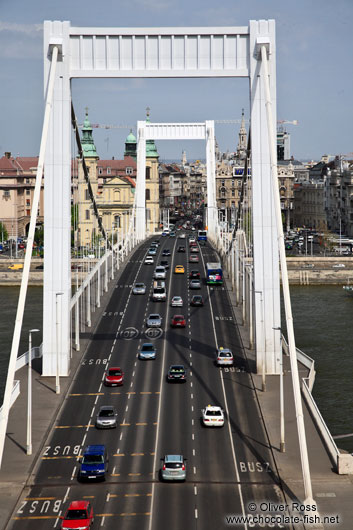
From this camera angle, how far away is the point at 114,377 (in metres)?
51.3

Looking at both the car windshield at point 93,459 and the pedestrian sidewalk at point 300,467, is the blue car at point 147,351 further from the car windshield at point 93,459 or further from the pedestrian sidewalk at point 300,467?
the car windshield at point 93,459

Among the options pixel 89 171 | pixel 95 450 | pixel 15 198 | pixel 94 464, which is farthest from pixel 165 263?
pixel 15 198

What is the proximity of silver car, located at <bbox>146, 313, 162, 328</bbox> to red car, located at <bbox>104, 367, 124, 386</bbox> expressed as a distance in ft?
48.4

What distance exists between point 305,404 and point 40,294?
7055cm

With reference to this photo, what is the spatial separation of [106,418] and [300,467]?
35.3ft

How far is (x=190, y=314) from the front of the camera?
236 ft

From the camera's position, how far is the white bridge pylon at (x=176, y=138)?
13875cm

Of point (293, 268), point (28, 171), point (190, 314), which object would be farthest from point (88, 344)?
point (28, 171)

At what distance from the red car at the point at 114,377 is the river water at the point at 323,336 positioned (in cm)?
844

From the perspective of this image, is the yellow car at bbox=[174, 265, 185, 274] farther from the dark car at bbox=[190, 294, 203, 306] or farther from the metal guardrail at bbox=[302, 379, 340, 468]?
the metal guardrail at bbox=[302, 379, 340, 468]

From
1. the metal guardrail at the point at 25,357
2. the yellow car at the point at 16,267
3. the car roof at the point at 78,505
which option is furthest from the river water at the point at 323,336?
the car roof at the point at 78,505

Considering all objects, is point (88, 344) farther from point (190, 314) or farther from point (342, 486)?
point (342, 486)

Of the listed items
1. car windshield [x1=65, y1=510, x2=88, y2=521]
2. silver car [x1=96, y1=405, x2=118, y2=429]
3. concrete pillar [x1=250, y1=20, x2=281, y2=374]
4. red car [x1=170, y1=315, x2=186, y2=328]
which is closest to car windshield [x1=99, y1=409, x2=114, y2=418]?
silver car [x1=96, y1=405, x2=118, y2=429]

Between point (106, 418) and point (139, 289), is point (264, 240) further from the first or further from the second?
point (139, 289)
